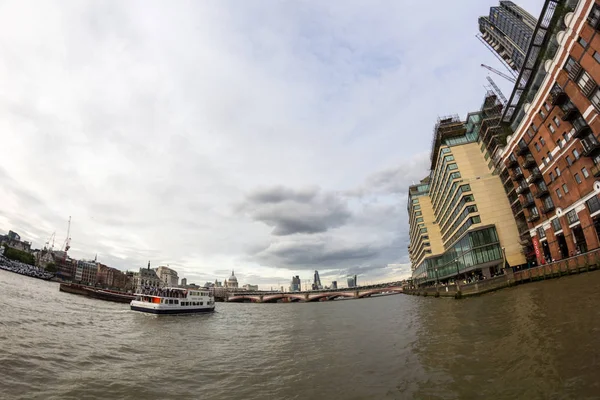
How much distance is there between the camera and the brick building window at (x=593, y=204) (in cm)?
4275

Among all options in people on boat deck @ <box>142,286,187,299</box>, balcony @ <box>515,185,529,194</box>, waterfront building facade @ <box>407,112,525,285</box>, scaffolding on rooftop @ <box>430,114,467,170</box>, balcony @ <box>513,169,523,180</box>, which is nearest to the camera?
people on boat deck @ <box>142,286,187,299</box>

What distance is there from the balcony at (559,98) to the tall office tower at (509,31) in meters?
58.3

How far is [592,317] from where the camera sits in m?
14.9

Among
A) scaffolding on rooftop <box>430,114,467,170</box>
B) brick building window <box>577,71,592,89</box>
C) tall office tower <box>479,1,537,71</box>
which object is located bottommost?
brick building window <box>577,71,592,89</box>

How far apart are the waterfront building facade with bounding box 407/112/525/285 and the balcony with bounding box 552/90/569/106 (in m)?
30.2

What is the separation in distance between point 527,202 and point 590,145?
2246 centimetres

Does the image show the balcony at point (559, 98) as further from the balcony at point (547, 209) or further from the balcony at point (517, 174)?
the balcony at point (517, 174)

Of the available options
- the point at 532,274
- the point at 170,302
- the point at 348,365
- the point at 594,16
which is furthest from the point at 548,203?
the point at 170,302

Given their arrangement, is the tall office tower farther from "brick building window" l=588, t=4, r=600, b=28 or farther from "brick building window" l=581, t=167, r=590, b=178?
"brick building window" l=581, t=167, r=590, b=178

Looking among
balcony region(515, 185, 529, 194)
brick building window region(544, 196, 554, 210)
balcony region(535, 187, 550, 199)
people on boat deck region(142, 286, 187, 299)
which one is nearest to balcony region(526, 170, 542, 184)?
balcony region(535, 187, 550, 199)

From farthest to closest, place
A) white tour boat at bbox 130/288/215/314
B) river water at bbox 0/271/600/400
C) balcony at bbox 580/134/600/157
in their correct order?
1. white tour boat at bbox 130/288/215/314
2. balcony at bbox 580/134/600/157
3. river water at bbox 0/271/600/400

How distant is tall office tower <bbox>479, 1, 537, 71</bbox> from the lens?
326ft

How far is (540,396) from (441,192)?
3916 inches

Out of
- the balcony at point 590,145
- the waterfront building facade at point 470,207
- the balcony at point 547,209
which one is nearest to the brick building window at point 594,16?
the balcony at point 590,145
